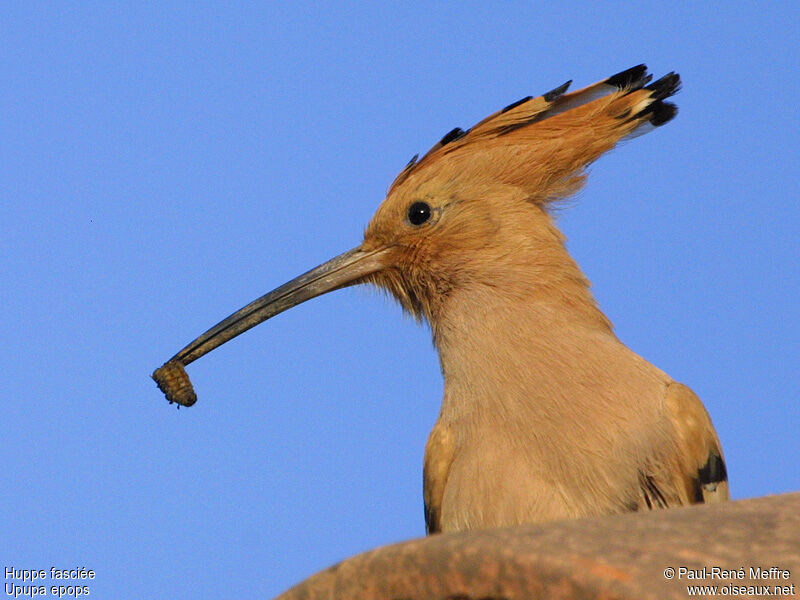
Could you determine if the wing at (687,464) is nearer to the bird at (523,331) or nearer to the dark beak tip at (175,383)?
the bird at (523,331)

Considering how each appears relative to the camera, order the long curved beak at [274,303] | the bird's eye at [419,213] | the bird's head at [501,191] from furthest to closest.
→ the long curved beak at [274,303]
the bird's eye at [419,213]
the bird's head at [501,191]

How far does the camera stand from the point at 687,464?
2.98 meters

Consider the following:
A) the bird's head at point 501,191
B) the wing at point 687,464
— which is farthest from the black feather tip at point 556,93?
the wing at point 687,464

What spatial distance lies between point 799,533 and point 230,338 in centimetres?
258

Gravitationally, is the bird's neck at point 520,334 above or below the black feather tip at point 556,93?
below

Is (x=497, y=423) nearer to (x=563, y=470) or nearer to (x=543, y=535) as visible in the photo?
(x=563, y=470)

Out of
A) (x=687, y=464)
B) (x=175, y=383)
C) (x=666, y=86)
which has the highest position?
(x=666, y=86)

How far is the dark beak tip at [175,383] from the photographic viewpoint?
3.76 m

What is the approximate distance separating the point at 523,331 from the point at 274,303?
1.05 metres

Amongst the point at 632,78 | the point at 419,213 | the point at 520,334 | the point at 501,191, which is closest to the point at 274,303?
the point at 419,213

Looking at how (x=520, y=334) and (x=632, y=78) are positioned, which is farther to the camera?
(x=632, y=78)

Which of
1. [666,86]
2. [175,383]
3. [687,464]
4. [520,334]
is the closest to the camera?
[687,464]

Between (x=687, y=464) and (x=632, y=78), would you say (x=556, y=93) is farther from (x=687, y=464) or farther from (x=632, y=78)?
(x=687, y=464)

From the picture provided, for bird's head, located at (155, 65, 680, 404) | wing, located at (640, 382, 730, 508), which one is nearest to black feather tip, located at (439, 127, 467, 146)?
bird's head, located at (155, 65, 680, 404)
